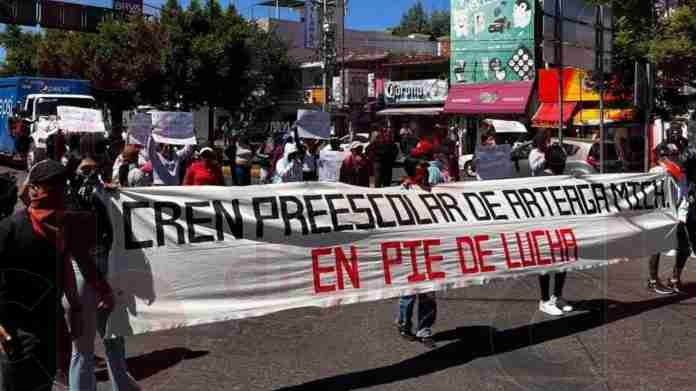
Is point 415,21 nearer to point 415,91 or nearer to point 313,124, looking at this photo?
point 415,91

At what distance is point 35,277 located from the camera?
13.3ft

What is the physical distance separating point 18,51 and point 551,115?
3194cm

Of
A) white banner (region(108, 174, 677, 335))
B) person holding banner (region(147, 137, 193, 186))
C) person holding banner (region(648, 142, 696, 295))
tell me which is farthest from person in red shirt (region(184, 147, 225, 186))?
person holding banner (region(648, 142, 696, 295))

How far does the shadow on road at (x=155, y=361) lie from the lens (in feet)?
19.0

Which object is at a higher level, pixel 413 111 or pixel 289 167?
pixel 413 111

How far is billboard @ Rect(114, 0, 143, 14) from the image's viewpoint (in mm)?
38469

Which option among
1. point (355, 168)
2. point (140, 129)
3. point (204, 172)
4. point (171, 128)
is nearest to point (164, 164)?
point (171, 128)

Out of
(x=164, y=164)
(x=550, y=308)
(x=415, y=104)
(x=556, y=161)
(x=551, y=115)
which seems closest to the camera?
(x=550, y=308)

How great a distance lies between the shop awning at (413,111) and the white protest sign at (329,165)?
26.7 meters

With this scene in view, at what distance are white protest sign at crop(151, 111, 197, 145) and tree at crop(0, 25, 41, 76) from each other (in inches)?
1482

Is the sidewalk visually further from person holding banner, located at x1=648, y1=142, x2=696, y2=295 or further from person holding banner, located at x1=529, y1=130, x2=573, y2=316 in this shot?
person holding banner, located at x1=648, y1=142, x2=696, y2=295

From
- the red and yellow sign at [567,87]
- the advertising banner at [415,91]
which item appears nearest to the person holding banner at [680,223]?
the red and yellow sign at [567,87]

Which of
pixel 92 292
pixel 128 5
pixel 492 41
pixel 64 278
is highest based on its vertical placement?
pixel 128 5

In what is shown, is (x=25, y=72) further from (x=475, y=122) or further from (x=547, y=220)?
(x=547, y=220)
